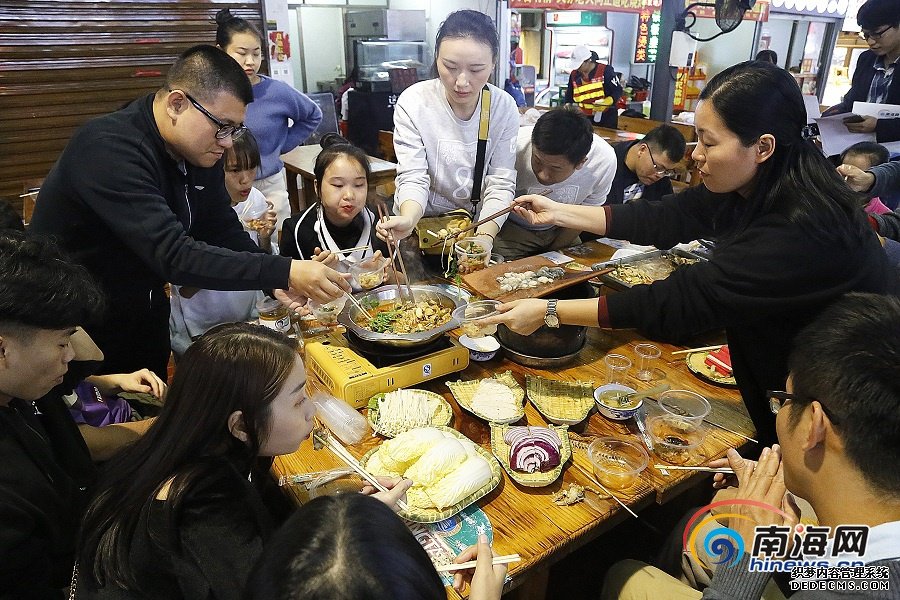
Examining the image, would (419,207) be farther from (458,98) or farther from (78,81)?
(78,81)

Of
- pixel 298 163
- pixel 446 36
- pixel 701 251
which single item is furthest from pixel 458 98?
pixel 298 163

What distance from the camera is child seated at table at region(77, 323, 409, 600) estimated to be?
53.1 inches

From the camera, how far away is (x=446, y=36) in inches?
121

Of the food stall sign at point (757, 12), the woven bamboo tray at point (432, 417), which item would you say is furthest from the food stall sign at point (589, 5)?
the woven bamboo tray at point (432, 417)

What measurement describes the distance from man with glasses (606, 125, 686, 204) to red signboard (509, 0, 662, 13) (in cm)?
540

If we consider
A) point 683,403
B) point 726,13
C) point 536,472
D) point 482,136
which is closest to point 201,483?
point 536,472

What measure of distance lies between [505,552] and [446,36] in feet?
8.54

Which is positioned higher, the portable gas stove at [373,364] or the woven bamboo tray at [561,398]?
the portable gas stove at [373,364]

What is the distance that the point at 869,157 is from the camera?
12.5 ft

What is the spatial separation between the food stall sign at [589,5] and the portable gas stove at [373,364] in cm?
842

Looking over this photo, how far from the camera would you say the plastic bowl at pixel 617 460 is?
176 cm

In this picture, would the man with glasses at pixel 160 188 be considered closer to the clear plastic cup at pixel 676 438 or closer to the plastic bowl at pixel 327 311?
the plastic bowl at pixel 327 311

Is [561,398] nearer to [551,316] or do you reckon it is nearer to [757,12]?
[551,316]

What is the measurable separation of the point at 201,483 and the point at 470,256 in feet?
6.01
